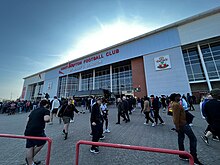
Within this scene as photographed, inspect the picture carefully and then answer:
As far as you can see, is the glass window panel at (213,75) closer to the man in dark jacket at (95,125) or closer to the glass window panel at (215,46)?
the glass window panel at (215,46)

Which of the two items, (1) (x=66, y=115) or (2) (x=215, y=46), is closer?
(1) (x=66, y=115)

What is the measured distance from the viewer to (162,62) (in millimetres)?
20172

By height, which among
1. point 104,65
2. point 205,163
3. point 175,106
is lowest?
point 205,163

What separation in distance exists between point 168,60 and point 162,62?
3.49 ft

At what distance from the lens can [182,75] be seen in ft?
59.6

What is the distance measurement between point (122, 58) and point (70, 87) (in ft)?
65.3

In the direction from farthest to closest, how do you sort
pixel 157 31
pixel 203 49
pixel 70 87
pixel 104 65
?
1. pixel 70 87
2. pixel 104 65
3. pixel 157 31
4. pixel 203 49

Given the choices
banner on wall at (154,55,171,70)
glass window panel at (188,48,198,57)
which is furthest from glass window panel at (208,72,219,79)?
banner on wall at (154,55,171,70)

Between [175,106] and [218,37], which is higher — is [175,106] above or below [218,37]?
below

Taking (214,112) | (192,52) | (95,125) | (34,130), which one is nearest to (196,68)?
(192,52)

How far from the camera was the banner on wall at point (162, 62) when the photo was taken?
19.6m

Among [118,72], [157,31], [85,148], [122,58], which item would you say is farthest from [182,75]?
[85,148]

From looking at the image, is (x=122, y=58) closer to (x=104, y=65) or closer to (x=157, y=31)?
(x=104, y=65)

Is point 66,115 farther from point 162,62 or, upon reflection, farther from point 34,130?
point 162,62
